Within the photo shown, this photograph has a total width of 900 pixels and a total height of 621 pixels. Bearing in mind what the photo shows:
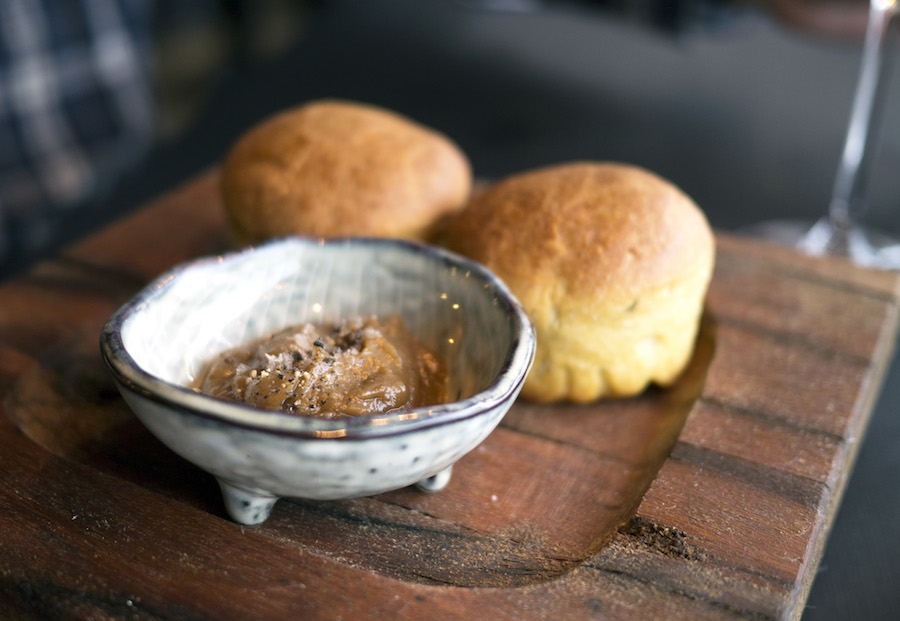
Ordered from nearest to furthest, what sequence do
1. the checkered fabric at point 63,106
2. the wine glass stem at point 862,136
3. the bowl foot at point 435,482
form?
the bowl foot at point 435,482
the wine glass stem at point 862,136
the checkered fabric at point 63,106

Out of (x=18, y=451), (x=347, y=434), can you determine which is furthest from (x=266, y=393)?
(x=18, y=451)

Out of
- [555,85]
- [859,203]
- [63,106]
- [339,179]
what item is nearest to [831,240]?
[859,203]

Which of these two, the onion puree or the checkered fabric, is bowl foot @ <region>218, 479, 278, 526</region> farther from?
the checkered fabric

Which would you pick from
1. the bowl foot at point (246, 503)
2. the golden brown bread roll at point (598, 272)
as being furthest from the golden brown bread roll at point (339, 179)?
the bowl foot at point (246, 503)

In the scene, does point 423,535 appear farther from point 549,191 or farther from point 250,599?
point 549,191

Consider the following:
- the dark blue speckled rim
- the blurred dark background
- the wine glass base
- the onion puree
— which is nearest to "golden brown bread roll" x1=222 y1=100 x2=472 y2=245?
the onion puree

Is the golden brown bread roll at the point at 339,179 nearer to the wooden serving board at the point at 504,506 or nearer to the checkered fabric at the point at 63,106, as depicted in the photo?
the wooden serving board at the point at 504,506
